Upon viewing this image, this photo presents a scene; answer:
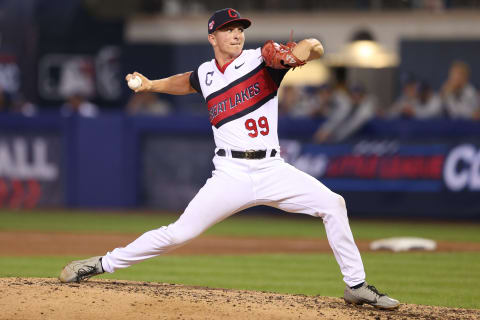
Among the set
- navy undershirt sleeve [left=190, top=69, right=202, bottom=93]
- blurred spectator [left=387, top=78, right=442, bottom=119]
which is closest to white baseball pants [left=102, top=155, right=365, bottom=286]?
navy undershirt sleeve [left=190, top=69, right=202, bottom=93]

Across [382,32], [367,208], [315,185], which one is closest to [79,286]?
[315,185]

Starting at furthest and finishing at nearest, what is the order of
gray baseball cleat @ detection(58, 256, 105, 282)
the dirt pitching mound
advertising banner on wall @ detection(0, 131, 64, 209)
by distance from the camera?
advertising banner on wall @ detection(0, 131, 64, 209)
gray baseball cleat @ detection(58, 256, 105, 282)
the dirt pitching mound

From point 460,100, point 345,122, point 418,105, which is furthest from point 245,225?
point 460,100

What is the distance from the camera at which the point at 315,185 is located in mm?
6477

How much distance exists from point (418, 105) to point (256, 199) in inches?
381

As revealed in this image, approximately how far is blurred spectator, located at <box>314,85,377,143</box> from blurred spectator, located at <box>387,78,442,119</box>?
1.90 feet

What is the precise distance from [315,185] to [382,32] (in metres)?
15.7

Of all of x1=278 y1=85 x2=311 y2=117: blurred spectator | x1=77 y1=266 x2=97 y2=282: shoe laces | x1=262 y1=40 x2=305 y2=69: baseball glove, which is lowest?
x1=77 y1=266 x2=97 y2=282: shoe laces

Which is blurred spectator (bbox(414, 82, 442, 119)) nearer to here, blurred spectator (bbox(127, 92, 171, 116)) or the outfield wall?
the outfield wall

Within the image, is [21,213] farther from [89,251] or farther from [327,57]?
[327,57]

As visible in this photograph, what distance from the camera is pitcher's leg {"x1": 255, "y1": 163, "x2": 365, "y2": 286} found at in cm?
644

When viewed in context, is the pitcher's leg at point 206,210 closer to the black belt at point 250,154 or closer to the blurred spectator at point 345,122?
the black belt at point 250,154

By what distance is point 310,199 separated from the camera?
645 cm

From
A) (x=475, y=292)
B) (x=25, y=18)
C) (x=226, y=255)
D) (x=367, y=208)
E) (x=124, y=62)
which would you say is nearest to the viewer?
(x=475, y=292)
